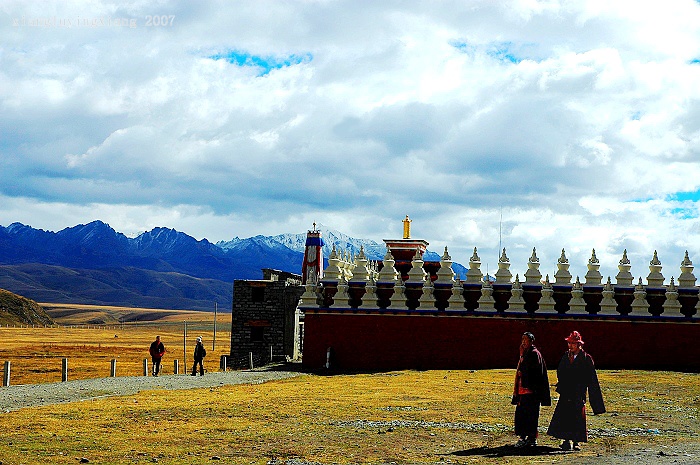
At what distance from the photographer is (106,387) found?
100 feet

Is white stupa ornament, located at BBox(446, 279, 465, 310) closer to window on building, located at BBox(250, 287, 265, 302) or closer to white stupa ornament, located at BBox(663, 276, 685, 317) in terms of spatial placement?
white stupa ornament, located at BBox(663, 276, 685, 317)

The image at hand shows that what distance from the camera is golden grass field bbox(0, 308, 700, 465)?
16.8m

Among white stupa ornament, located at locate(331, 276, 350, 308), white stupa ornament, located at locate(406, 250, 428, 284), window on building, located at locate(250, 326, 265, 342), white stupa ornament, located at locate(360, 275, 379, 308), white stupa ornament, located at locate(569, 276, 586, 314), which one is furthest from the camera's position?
window on building, located at locate(250, 326, 265, 342)

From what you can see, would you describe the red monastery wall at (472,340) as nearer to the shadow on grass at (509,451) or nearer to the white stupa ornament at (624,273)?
the white stupa ornament at (624,273)

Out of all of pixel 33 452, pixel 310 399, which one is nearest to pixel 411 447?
pixel 33 452

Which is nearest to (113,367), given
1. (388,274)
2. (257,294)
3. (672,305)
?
(257,294)

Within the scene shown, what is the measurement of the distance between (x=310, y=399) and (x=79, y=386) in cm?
950

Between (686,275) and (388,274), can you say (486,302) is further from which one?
(686,275)

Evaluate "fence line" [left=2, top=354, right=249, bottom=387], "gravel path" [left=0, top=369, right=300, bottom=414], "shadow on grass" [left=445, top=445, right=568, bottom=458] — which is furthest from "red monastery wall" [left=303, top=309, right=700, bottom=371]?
"shadow on grass" [left=445, top=445, right=568, bottom=458]

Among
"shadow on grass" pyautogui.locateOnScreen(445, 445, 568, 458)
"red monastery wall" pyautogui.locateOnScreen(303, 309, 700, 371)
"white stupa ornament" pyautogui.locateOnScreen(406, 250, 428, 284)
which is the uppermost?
"white stupa ornament" pyautogui.locateOnScreen(406, 250, 428, 284)

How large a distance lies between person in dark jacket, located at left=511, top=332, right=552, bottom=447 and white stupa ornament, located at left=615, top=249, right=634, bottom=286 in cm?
2117

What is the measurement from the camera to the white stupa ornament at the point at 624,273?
124ft

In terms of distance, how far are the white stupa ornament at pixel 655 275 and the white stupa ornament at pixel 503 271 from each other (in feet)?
17.8

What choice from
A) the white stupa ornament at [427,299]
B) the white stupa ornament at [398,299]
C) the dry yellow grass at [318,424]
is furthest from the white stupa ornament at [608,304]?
the white stupa ornament at [398,299]
